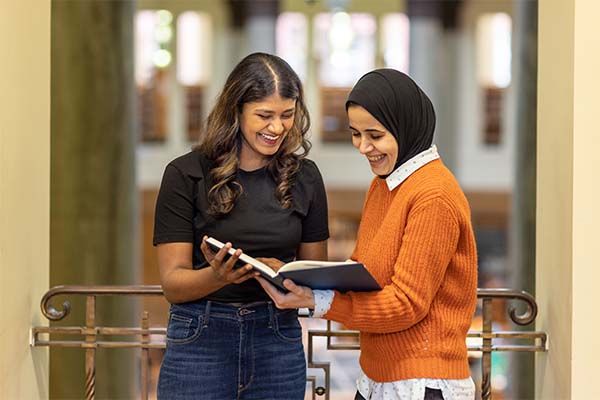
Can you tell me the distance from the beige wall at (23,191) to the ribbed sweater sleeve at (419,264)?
1603 millimetres

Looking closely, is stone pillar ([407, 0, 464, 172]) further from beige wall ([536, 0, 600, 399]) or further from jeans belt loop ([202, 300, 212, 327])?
jeans belt loop ([202, 300, 212, 327])

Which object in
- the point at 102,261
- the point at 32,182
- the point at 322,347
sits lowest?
the point at 322,347

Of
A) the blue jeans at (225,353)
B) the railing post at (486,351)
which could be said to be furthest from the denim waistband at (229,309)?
the railing post at (486,351)

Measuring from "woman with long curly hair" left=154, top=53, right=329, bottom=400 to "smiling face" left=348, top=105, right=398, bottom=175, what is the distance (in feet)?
1.04

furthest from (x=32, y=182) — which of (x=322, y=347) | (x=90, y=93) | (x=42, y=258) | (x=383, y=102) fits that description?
(x=322, y=347)

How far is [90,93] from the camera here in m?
9.17

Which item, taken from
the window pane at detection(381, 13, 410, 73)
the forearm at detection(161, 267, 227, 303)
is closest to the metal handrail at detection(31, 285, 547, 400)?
the forearm at detection(161, 267, 227, 303)

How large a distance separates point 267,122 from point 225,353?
2.49ft

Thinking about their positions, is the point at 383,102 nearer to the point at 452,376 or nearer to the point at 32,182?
the point at 452,376

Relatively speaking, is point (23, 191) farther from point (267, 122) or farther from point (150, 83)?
point (150, 83)

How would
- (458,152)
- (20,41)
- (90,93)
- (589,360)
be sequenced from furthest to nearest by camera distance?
1. (458,152)
2. (90,93)
3. (20,41)
4. (589,360)

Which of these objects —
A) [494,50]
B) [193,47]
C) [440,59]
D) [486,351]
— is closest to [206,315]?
[486,351]

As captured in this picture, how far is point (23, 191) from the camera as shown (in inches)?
160

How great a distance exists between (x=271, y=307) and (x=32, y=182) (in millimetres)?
1325
